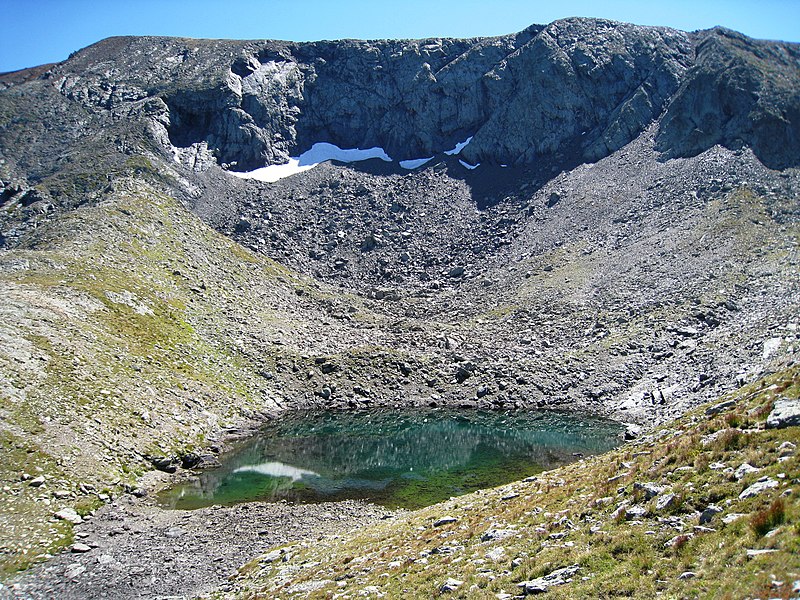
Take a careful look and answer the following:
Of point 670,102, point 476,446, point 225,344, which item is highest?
point 670,102

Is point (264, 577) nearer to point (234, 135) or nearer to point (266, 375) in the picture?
point (266, 375)

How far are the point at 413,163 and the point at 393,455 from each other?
82.6m

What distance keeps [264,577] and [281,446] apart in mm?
24798

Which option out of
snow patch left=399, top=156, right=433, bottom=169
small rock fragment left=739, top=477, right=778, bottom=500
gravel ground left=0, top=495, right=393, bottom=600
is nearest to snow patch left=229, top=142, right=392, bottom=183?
snow patch left=399, top=156, right=433, bottom=169

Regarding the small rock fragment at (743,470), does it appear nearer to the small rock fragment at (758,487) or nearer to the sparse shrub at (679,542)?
the small rock fragment at (758,487)

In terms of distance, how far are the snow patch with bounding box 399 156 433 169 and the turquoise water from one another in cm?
7141

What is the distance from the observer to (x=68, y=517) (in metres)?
31.3

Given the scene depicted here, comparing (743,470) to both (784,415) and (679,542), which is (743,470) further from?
(679,542)

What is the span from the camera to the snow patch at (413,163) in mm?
118375

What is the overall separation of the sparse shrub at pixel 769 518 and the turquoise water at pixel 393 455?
88.4ft

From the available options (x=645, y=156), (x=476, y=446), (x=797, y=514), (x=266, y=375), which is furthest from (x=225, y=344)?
(x=645, y=156)

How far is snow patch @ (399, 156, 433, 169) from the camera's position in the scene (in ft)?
388

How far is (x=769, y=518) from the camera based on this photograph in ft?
40.4

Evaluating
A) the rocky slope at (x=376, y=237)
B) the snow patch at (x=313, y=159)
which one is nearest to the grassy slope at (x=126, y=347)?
the rocky slope at (x=376, y=237)
